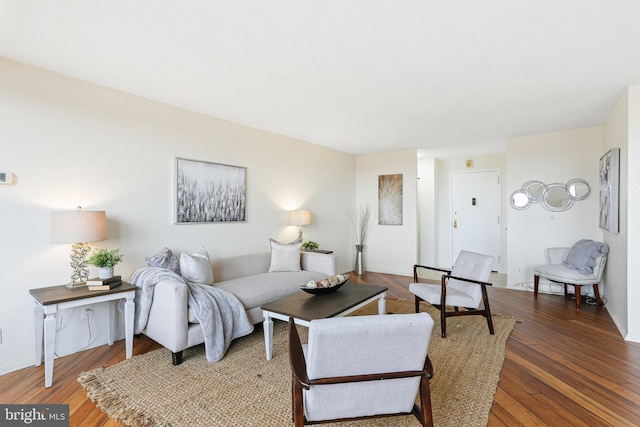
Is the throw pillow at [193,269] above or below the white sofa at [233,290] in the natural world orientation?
above

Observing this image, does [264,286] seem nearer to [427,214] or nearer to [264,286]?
[264,286]

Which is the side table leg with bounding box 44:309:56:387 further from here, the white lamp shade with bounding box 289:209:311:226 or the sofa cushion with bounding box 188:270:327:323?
the white lamp shade with bounding box 289:209:311:226

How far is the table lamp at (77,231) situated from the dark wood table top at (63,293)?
0.31 ft

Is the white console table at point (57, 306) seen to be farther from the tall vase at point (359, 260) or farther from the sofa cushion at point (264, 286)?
the tall vase at point (359, 260)

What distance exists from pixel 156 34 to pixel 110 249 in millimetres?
1923

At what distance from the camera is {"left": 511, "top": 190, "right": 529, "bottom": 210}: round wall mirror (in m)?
4.76

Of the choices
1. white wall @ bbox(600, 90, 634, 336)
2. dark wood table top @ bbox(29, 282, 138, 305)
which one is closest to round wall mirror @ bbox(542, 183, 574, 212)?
white wall @ bbox(600, 90, 634, 336)

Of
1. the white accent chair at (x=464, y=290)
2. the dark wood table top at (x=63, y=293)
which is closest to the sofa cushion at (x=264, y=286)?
the dark wood table top at (x=63, y=293)

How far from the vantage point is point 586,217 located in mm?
4363

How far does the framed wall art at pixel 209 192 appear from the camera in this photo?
3467 millimetres

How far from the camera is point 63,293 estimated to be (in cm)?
236

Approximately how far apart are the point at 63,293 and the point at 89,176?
40.2 inches

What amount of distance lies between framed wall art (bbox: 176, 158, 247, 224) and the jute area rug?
1474 millimetres

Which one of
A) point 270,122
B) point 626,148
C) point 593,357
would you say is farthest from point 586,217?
point 270,122
